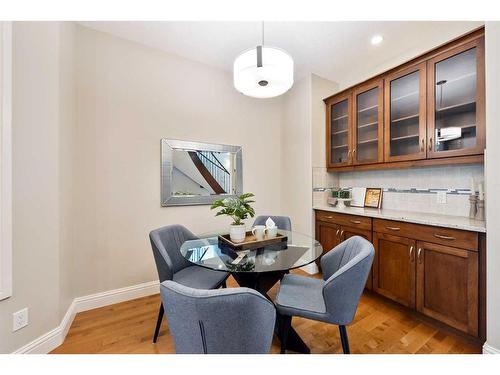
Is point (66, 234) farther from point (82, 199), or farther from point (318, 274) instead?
point (318, 274)

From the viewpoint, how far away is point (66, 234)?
68.1 inches

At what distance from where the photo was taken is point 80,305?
6.46ft

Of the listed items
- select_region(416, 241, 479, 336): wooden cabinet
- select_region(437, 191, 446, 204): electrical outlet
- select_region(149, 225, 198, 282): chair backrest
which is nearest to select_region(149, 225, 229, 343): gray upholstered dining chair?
select_region(149, 225, 198, 282): chair backrest

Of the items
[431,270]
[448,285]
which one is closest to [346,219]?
[431,270]

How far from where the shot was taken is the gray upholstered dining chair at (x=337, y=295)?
44.4 inches

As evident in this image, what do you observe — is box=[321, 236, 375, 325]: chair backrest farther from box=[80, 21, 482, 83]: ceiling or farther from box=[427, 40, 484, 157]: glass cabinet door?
box=[80, 21, 482, 83]: ceiling

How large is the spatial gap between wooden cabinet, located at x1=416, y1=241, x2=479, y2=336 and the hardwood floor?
0.52ft

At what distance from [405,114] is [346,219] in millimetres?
1224

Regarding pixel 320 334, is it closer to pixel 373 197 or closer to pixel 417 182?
pixel 373 197

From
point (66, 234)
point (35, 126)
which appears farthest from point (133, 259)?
point (35, 126)

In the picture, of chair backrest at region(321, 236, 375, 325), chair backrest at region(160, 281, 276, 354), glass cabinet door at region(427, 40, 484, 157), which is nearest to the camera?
chair backrest at region(160, 281, 276, 354)

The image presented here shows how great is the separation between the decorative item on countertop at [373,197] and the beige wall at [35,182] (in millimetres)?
3060

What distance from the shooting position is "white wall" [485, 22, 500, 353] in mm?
1328
